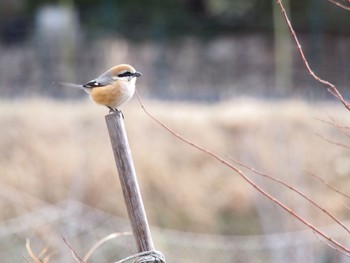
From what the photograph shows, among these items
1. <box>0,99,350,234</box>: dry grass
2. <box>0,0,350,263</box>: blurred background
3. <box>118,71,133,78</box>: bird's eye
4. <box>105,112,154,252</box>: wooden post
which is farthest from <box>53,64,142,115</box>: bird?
<box>0,99,350,234</box>: dry grass

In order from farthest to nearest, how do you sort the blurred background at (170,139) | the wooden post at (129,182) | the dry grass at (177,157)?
the dry grass at (177,157) → the blurred background at (170,139) → the wooden post at (129,182)

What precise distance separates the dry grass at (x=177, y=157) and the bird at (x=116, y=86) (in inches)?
230

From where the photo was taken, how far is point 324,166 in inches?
476

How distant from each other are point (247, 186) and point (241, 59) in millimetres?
8565

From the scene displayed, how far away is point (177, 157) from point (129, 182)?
9017 mm

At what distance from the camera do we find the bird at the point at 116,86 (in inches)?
174

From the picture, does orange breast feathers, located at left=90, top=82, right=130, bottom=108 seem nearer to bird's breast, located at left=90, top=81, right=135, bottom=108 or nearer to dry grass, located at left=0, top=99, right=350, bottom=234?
bird's breast, located at left=90, top=81, right=135, bottom=108

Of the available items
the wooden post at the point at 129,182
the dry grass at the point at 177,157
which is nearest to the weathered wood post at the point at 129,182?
the wooden post at the point at 129,182

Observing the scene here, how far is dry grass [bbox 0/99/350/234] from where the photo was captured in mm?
11062

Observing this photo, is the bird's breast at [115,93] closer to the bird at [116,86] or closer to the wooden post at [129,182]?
the bird at [116,86]

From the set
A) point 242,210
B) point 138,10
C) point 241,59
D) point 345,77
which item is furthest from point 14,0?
point 242,210

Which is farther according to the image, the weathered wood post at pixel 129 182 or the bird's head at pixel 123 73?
the bird's head at pixel 123 73

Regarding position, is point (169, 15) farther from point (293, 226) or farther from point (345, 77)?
point (293, 226)

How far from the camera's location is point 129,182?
3.03 metres
